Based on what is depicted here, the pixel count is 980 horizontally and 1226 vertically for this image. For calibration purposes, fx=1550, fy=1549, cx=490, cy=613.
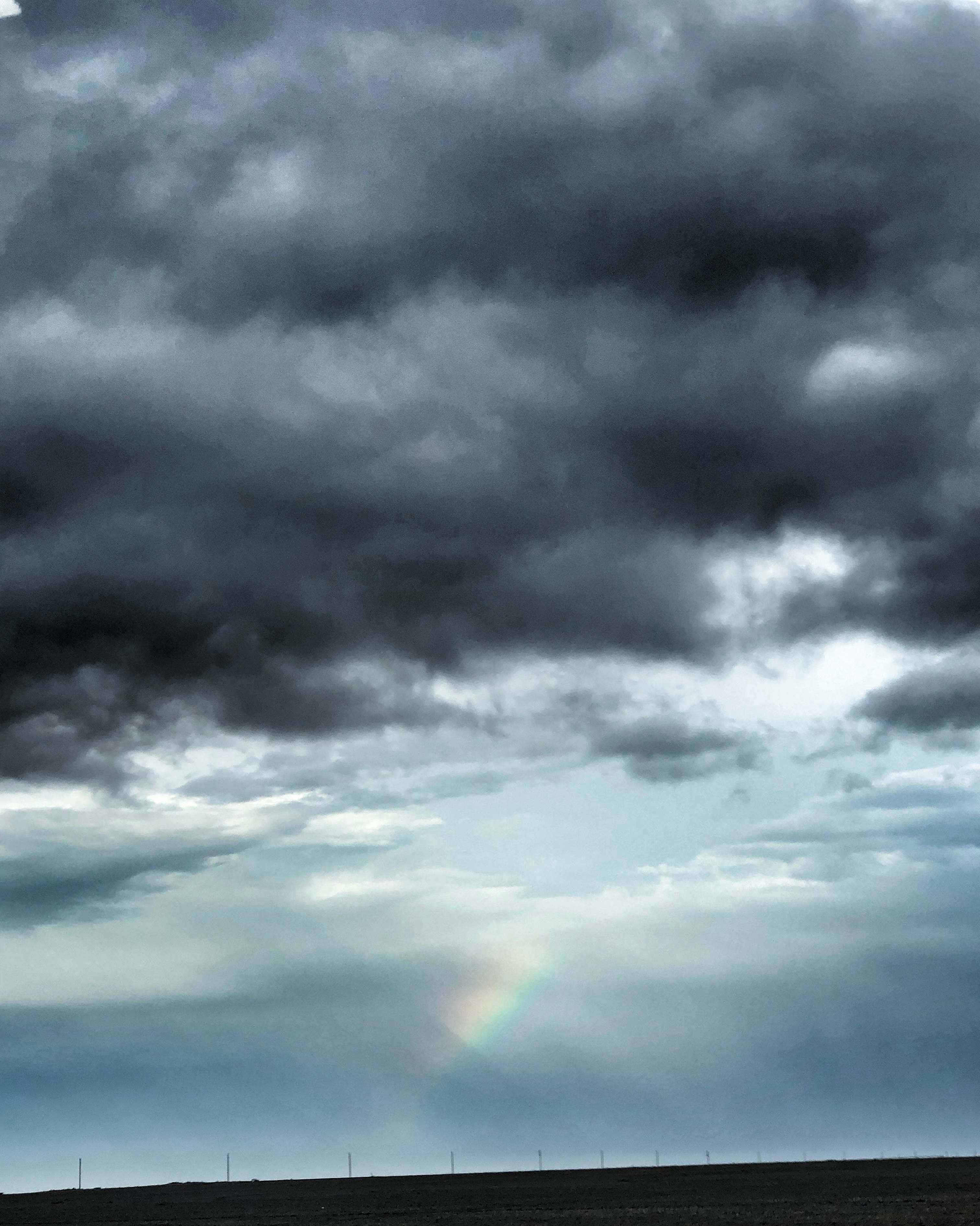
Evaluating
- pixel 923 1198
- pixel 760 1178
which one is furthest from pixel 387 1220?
pixel 760 1178

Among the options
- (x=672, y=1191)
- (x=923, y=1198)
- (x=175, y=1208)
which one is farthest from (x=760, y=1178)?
(x=175, y=1208)

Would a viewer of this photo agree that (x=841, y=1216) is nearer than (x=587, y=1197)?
Yes

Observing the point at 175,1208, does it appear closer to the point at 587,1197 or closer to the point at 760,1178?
the point at 587,1197

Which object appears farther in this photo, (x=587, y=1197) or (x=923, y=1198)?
(x=587, y=1197)

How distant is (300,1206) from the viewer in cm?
17700

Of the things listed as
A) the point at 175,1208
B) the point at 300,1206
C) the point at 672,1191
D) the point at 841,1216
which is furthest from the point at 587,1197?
the point at 841,1216

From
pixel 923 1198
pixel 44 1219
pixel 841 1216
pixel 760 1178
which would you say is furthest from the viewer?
pixel 760 1178

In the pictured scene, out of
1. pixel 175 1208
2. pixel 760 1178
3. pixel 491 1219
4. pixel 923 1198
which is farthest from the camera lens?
pixel 760 1178

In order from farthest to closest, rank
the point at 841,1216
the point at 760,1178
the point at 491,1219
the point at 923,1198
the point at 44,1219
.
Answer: the point at 760,1178 < the point at 44,1219 < the point at 923,1198 < the point at 491,1219 < the point at 841,1216

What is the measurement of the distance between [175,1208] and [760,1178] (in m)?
74.9

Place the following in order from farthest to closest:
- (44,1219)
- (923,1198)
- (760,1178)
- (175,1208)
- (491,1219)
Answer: (760,1178), (175,1208), (44,1219), (923,1198), (491,1219)

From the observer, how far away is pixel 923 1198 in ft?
471

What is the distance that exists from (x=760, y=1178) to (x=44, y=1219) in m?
90.8

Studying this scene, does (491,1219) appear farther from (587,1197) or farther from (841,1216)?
(587,1197)
